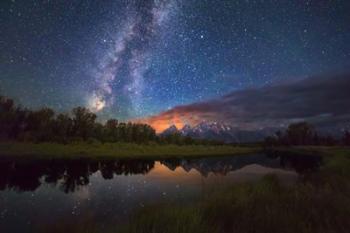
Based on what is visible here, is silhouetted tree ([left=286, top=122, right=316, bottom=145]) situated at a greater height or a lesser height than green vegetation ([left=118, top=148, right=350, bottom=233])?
greater

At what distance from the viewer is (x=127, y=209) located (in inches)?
589

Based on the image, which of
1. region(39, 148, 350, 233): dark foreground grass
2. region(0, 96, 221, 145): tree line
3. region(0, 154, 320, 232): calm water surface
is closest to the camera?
region(39, 148, 350, 233): dark foreground grass

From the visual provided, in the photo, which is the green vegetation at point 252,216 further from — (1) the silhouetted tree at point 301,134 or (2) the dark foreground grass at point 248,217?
(1) the silhouetted tree at point 301,134

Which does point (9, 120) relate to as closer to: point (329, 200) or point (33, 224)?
point (33, 224)

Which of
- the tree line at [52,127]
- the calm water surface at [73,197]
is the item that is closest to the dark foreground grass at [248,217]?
the calm water surface at [73,197]

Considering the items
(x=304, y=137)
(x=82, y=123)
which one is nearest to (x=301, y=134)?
(x=304, y=137)

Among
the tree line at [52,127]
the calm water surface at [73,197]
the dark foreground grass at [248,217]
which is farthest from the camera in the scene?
the tree line at [52,127]

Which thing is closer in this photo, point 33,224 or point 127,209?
point 33,224

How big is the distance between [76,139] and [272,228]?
65.4m

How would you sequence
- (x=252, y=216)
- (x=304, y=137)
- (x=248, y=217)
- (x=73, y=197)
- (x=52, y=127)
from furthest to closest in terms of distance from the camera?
(x=304, y=137), (x=52, y=127), (x=73, y=197), (x=252, y=216), (x=248, y=217)

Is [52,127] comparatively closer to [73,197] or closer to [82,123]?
[82,123]

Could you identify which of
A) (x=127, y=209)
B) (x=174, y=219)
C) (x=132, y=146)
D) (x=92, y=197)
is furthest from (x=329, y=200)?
(x=132, y=146)

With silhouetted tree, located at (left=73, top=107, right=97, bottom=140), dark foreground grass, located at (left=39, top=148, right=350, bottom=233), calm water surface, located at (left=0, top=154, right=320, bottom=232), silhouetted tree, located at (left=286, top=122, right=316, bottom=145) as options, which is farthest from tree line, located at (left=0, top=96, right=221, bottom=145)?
silhouetted tree, located at (left=286, top=122, right=316, bottom=145)

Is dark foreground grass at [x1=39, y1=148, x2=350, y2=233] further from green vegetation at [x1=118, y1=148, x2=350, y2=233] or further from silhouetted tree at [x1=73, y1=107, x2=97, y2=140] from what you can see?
silhouetted tree at [x1=73, y1=107, x2=97, y2=140]
